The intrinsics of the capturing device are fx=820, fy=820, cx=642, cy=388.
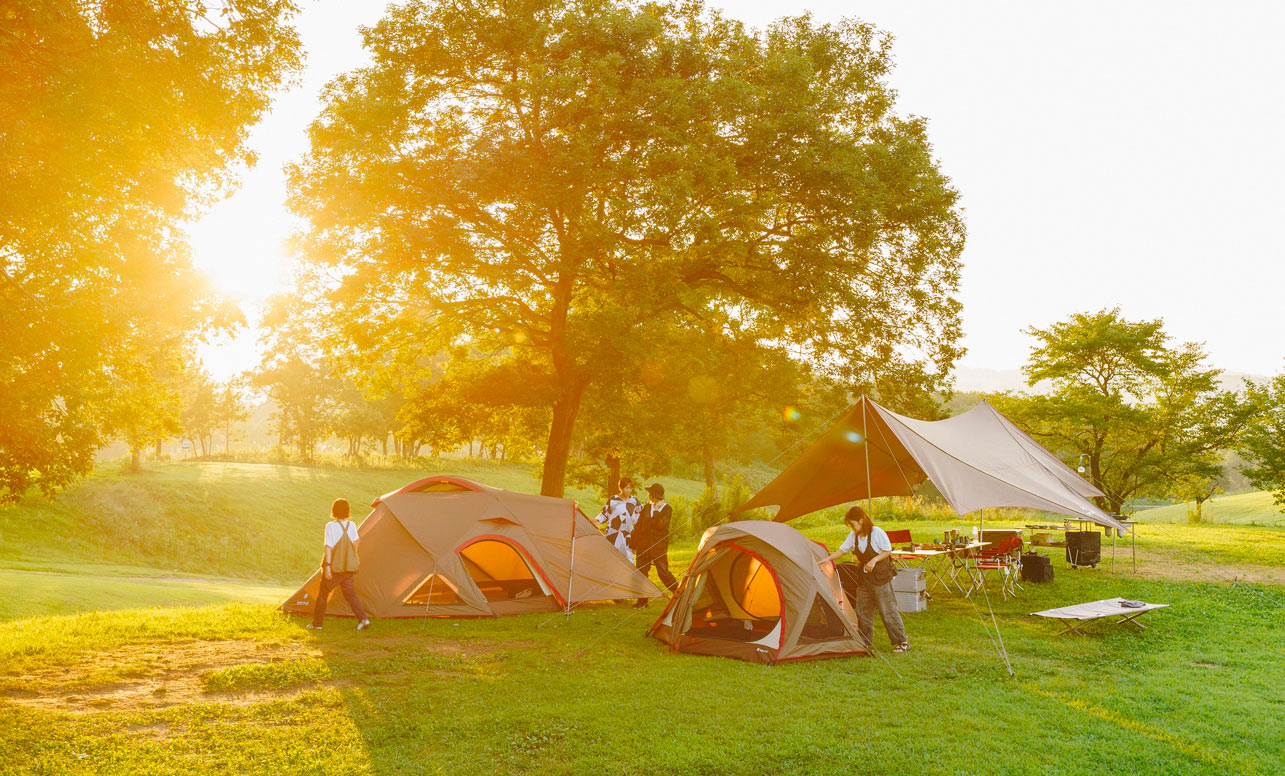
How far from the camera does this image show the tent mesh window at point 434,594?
11.6 metres

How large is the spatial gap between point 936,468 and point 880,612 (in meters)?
2.41

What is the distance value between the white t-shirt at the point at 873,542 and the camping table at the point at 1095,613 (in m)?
2.14

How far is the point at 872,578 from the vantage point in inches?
374

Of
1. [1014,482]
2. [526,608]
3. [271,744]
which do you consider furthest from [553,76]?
[271,744]

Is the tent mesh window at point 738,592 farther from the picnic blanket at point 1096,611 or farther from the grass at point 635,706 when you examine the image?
the picnic blanket at point 1096,611

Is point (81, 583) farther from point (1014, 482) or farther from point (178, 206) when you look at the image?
point (1014, 482)

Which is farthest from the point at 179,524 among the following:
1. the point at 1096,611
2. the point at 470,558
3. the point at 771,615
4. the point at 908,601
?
the point at 1096,611

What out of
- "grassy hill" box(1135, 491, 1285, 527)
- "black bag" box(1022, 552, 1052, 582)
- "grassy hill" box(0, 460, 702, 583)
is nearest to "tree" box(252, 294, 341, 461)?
"grassy hill" box(0, 460, 702, 583)

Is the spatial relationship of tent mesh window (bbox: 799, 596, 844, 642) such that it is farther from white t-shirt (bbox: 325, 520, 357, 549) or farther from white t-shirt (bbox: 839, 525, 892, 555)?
white t-shirt (bbox: 325, 520, 357, 549)

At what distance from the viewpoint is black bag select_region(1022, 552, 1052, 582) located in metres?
14.5

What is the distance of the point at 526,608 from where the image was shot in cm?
1217

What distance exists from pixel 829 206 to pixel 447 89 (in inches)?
317

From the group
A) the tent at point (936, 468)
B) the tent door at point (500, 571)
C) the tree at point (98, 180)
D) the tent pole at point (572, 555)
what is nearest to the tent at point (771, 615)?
the tent at point (936, 468)

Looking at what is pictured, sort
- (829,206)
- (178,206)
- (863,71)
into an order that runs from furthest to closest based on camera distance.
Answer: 1. (863,71)
2. (829,206)
3. (178,206)
